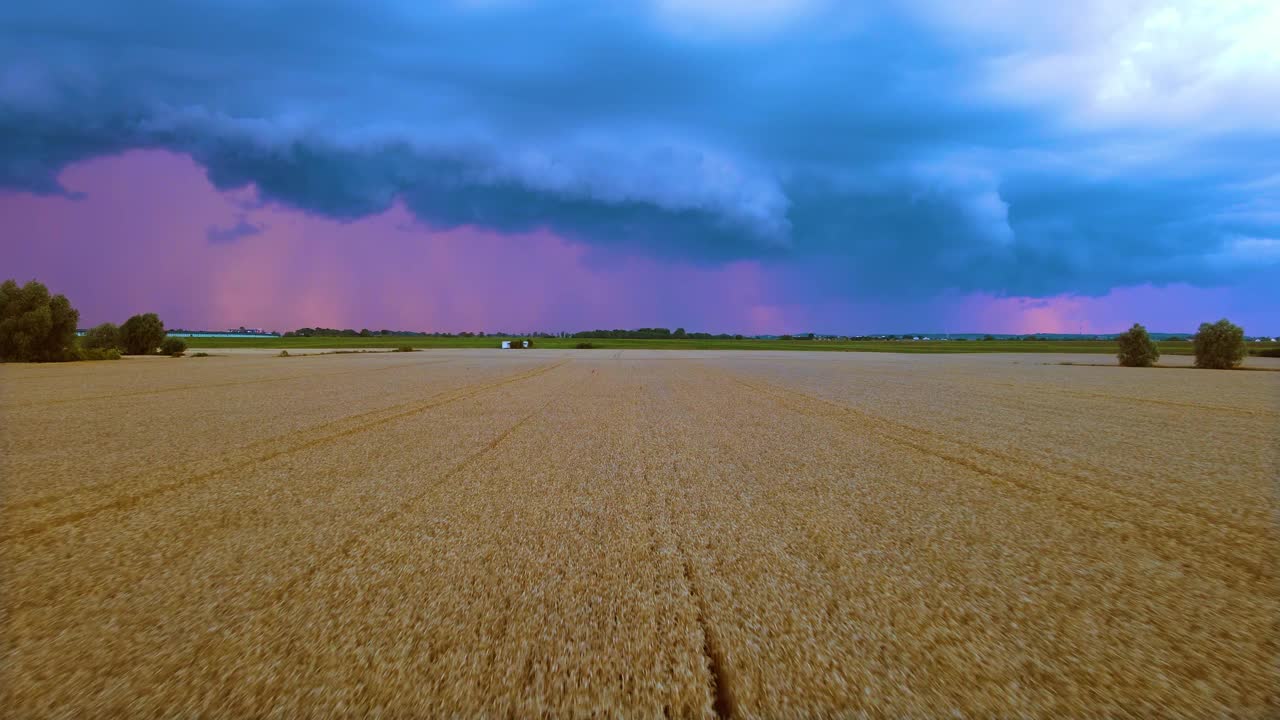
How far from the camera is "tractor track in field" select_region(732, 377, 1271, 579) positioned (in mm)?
2908

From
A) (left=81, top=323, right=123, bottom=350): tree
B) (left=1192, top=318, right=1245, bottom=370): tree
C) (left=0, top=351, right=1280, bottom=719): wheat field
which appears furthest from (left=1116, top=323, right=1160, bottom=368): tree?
(left=81, top=323, right=123, bottom=350): tree

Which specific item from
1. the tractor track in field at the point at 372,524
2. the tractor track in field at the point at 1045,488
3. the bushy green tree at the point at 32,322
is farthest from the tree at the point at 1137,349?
the bushy green tree at the point at 32,322

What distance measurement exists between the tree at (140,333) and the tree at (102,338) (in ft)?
0.89

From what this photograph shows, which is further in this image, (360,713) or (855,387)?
(855,387)

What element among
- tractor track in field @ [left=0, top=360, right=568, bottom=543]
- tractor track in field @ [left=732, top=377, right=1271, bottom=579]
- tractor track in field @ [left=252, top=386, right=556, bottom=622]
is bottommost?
tractor track in field @ [left=252, top=386, right=556, bottom=622]

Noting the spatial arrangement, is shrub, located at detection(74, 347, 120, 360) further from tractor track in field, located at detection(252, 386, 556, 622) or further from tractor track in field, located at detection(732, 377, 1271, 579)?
tractor track in field, located at detection(732, 377, 1271, 579)

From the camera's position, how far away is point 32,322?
55.5ft

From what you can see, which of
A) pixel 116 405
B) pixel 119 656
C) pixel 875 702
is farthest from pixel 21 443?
pixel 875 702

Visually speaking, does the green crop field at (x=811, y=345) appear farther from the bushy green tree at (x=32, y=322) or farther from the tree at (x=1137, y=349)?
the bushy green tree at (x=32, y=322)

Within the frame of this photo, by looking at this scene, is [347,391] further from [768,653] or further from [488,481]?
[768,653]

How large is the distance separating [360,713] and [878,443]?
5.54 metres

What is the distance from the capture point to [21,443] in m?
5.42

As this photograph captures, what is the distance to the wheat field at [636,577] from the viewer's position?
174 centimetres

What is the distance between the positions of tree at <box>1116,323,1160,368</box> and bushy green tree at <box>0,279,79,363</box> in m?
42.6
